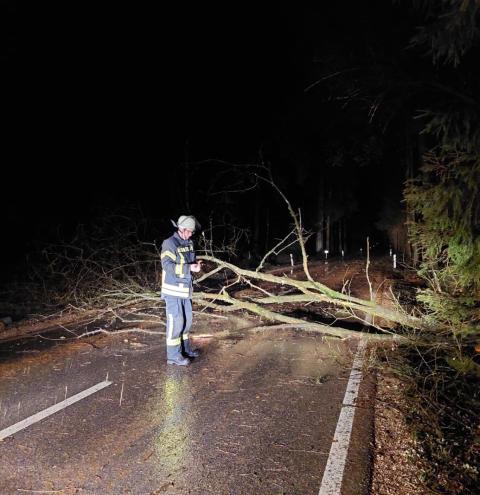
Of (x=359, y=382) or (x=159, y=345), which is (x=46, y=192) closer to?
(x=159, y=345)

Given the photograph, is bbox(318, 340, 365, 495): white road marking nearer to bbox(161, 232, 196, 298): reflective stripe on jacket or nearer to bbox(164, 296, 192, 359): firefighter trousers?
bbox(164, 296, 192, 359): firefighter trousers

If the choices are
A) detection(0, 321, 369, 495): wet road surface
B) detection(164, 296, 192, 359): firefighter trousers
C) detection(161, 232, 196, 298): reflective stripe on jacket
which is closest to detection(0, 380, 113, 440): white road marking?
detection(0, 321, 369, 495): wet road surface

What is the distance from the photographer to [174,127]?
23.1 meters

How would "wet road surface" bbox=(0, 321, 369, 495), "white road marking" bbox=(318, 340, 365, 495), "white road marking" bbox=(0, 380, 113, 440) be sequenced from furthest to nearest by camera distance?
"white road marking" bbox=(0, 380, 113, 440), "wet road surface" bbox=(0, 321, 369, 495), "white road marking" bbox=(318, 340, 365, 495)

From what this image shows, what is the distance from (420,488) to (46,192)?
17006mm

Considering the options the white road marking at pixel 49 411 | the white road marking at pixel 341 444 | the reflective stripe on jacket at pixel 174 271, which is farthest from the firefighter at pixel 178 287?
the white road marking at pixel 341 444

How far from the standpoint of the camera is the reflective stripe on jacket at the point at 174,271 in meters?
6.28

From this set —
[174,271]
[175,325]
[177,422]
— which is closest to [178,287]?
[174,271]

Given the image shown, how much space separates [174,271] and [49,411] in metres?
2.38

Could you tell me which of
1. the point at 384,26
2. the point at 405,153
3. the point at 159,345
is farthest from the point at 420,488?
the point at 405,153

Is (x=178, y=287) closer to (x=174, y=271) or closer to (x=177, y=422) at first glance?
(x=174, y=271)

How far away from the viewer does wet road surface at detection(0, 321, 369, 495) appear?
3.33 metres

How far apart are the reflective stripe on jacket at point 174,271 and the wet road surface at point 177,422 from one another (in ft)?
3.38

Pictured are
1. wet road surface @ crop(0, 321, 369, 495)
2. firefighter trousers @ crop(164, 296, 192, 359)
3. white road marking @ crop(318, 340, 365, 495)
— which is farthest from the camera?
firefighter trousers @ crop(164, 296, 192, 359)
